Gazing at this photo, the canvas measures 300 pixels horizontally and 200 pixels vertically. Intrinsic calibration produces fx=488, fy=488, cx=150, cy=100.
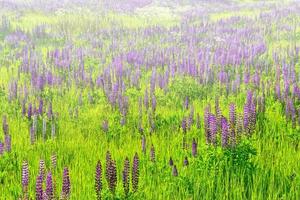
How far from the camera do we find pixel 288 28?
19.6m

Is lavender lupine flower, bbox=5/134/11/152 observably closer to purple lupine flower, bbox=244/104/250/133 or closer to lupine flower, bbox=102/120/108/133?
lupine flower, bbox=102/120/108/133

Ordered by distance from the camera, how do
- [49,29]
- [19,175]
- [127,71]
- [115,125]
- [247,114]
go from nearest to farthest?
1. [19,175]
2. [247,114]
3. [115,125]
4. [127,71]
5. [49,29]

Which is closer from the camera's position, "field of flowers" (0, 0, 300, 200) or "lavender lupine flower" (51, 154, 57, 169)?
"field of flowers" (0, 0, 300, 200)

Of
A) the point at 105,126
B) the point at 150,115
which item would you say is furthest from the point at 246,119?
the point at 105,126

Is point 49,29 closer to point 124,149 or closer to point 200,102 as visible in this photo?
point 200,102

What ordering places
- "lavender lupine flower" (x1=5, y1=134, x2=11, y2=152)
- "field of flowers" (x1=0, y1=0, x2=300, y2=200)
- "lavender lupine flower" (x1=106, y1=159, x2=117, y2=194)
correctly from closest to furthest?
"lavender lupine flower" (x1=106, y1=159, x2=117, y2=194)
"field of flowers" (x1=0, y1=0, x2=300, y2=200)
"lavender lupine flower" (x1=5, y1=134, x2=11, y2=152)

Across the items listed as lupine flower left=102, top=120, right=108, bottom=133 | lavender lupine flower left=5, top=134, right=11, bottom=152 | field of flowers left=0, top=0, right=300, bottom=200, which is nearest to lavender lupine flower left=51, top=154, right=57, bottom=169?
field of flowers left=0, top=0, right=300, bottom=200

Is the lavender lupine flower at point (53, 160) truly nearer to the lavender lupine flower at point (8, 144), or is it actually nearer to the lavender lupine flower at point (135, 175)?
the lavender lupine flower at point (8, 144)

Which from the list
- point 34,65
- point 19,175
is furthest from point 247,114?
point 34,65

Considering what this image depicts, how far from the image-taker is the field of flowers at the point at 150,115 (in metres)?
4.54

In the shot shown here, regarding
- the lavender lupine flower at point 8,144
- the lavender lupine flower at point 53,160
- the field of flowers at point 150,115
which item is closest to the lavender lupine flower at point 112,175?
the field of flowers at point 150,115

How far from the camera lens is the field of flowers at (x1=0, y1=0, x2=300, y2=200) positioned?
4535 millimetres

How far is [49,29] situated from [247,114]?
1632 cm

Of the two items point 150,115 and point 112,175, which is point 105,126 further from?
point 112,175
